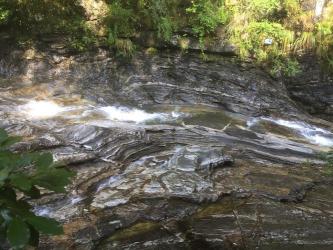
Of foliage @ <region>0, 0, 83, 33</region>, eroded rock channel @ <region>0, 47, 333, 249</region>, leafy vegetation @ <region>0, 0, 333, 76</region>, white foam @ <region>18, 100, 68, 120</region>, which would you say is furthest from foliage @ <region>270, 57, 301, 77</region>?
white foam @ <region>18, 100, 68, 120</region>

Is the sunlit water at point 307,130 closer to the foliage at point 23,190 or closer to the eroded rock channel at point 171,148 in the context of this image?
the eroded rock channel at point 171,148

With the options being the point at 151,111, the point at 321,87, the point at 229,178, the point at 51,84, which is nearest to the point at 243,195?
the point at 229,178

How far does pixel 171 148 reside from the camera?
5426 mm

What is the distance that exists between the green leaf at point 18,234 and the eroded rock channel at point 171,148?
6.32 ft

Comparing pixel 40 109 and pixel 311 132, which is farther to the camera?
pixel 311 132

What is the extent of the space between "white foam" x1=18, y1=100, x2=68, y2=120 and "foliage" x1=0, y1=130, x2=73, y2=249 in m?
5.05

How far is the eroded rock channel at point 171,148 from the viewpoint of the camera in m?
3.38

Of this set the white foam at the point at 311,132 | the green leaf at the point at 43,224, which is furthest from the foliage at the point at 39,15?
the green leaf at the point at 43,224

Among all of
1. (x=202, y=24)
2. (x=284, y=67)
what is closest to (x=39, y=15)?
(x=202, y=24)

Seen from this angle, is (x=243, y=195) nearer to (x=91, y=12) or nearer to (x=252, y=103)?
(x=252, y=103)

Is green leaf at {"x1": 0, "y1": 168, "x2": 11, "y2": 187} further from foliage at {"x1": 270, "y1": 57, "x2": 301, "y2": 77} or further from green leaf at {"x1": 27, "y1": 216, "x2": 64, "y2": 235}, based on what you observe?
foliage at {"x1": 270, "y1": 57, "x2": 301, "y2": 77}

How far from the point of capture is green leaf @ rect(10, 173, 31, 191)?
1312mm

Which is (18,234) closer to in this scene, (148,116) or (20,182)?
(20,182)

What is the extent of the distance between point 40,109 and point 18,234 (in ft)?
19.2
